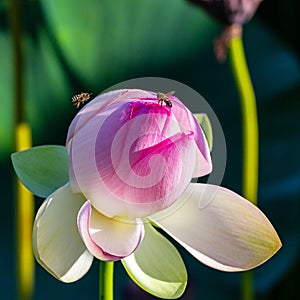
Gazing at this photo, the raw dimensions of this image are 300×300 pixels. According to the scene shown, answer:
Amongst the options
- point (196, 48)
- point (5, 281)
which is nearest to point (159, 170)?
point (5, 281)

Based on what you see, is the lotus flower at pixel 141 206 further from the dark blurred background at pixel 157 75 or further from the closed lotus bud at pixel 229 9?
the dark blurred background at pixel 157 75

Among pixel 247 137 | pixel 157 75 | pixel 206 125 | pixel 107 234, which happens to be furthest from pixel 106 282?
pixel 157 75

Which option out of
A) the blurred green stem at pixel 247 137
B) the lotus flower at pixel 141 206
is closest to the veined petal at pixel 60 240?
the lotus flower at pixel 141 206

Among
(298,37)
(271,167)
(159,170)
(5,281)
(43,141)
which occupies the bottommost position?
(5,281)

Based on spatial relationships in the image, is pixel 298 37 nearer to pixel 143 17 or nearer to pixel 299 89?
pixel 299 89

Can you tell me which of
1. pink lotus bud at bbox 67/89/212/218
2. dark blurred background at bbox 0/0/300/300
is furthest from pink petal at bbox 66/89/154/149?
dark blurred background at bbox 0/0/300/300

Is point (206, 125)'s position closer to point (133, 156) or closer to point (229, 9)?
point (133, 156)
